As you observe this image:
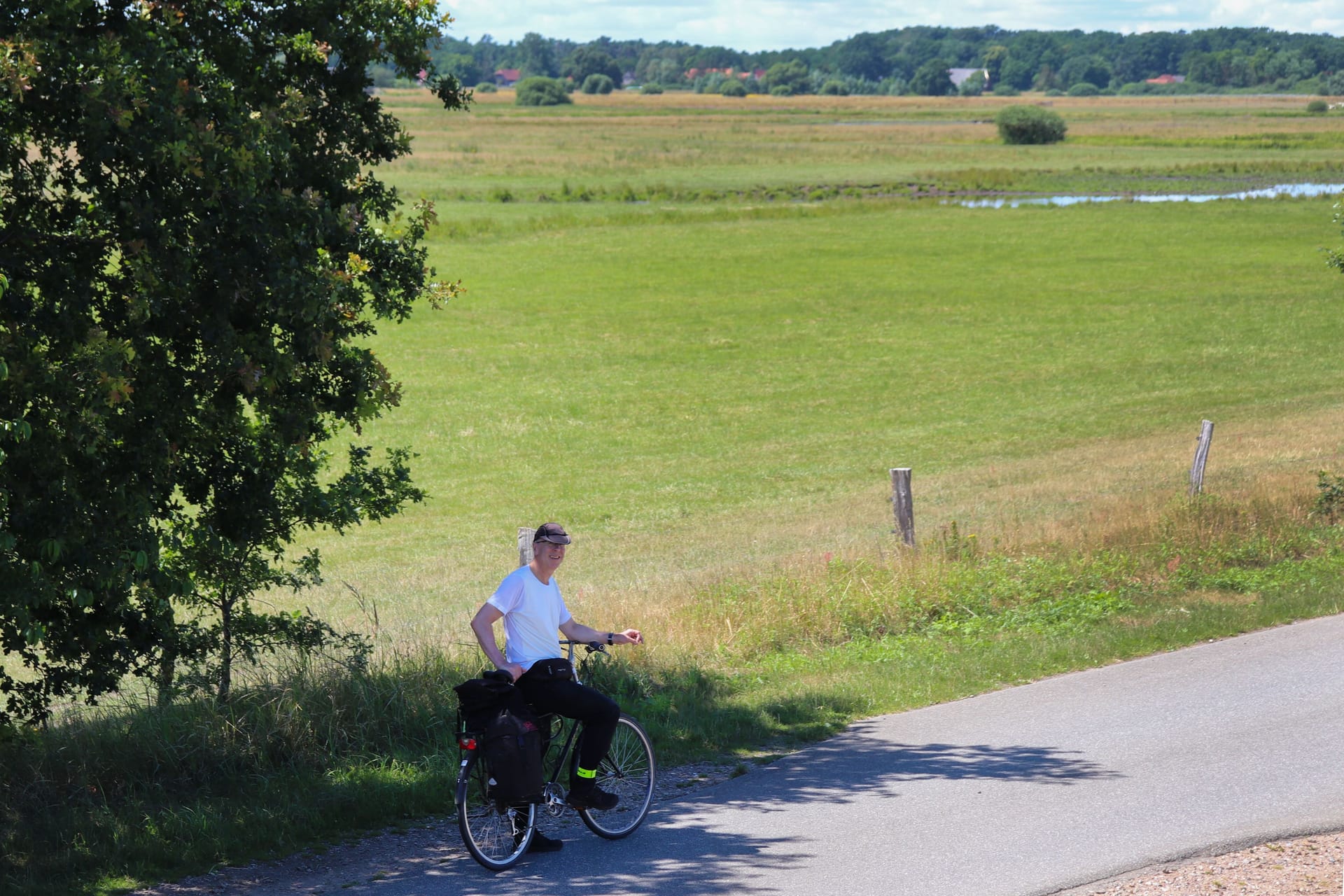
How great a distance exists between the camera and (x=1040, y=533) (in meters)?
17.1

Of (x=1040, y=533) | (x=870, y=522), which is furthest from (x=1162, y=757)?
(x=870, y=522)

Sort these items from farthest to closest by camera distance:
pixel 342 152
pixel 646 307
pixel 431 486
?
pixel 646 307
pixel 431 486
pixel 342 152

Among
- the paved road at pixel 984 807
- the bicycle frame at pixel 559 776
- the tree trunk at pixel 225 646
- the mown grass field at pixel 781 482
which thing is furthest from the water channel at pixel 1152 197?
the bicycle frame at pixel 559 776

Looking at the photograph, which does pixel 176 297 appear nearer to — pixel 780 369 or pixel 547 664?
pixel 547 664

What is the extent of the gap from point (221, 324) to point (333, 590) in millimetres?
12745

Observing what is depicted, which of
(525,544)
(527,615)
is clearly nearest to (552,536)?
(527,615)

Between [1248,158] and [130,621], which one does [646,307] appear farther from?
[1248,158]

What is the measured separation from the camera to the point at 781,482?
26.9 metres

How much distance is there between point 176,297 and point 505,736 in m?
3.58

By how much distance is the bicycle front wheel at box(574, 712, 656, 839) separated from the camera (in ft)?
26.9

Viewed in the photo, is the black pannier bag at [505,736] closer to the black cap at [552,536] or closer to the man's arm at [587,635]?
the man's arm at [587,635]

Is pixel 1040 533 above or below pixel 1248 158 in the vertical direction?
below

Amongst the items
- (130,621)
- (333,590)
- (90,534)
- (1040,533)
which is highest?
(90,534)

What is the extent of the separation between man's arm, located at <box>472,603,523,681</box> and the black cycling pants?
0.13m
